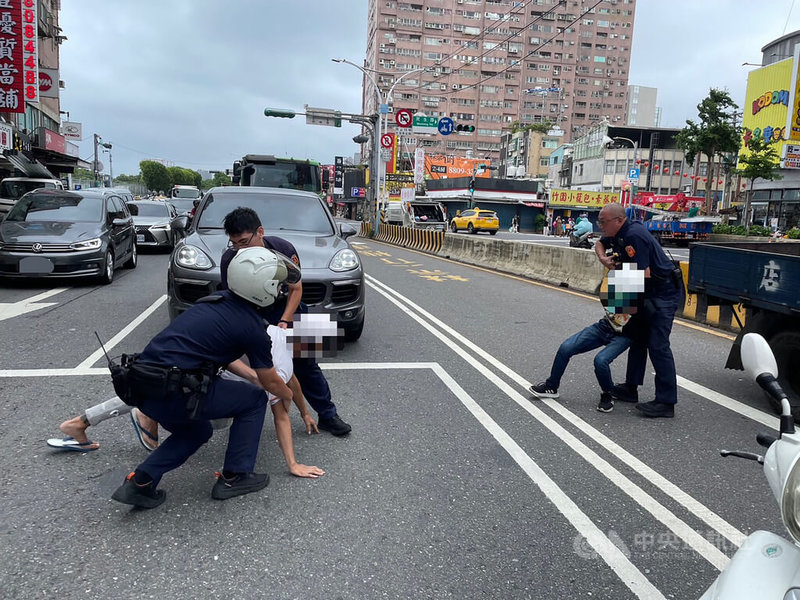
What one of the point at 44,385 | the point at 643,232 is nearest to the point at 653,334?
the point at 643,232

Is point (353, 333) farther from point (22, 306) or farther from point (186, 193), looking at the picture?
point (186, 193)

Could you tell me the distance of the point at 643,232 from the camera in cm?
484

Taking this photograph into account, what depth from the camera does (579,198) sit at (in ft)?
201

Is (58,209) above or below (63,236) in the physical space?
above

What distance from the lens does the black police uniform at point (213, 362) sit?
2.91 m

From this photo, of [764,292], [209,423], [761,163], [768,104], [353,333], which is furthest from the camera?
[768,104]

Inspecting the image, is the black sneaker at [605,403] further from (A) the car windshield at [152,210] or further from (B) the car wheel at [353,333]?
(A) the car windshield at [152,210]

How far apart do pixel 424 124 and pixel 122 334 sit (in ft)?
88.4

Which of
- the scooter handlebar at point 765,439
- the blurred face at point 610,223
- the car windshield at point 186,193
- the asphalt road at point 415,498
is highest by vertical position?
the car windshield at point 186,193

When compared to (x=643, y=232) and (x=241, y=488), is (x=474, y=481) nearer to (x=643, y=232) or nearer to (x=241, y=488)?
(x=241, y=488)

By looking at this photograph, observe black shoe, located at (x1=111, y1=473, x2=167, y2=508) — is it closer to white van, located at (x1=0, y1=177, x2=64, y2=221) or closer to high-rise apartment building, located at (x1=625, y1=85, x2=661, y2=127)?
white van, located at (x1=0, y1=177, x2=64, y2=221)

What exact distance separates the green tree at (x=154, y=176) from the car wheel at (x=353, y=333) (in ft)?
444

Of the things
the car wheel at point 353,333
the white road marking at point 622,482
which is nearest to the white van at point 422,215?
the car wheel at point 353,333

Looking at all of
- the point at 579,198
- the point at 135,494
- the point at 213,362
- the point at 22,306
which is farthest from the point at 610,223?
the point at 579,198
